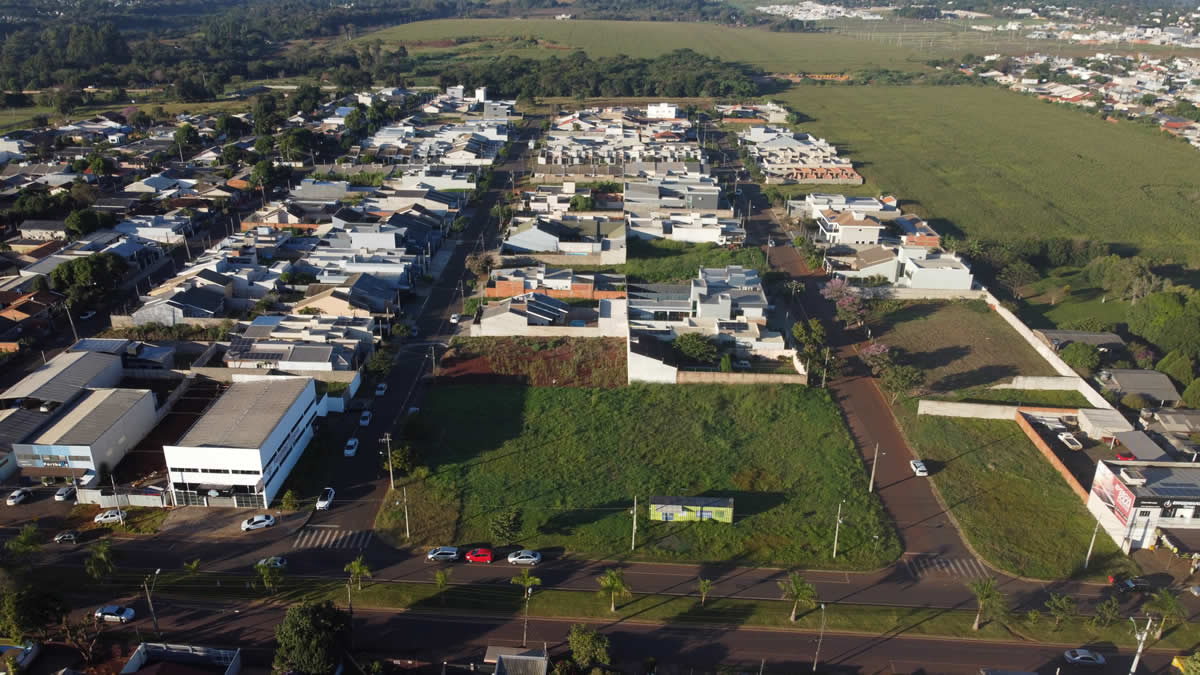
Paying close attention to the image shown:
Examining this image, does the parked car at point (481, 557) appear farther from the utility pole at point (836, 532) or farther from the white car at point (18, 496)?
the white car at point (18, 496)

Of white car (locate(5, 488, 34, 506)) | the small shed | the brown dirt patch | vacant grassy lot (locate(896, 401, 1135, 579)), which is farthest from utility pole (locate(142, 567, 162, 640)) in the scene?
vacant grassy lot (locate(896, 401, 1135, 579))

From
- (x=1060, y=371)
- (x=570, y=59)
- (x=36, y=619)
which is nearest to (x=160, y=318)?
(x=36, y=619)

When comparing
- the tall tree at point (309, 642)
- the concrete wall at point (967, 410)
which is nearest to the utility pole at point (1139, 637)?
the concrete wall at point (967, 410)

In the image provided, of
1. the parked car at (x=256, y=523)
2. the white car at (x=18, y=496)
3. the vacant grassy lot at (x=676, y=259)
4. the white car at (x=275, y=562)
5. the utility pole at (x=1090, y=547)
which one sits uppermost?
the vacant grassy lot at (x=676, y=259)

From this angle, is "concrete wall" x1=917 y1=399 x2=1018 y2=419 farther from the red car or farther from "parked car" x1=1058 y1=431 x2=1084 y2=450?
the red car

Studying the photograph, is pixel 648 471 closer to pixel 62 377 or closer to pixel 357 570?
pixel 357 570

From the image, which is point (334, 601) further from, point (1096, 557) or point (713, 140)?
point (713, 140)

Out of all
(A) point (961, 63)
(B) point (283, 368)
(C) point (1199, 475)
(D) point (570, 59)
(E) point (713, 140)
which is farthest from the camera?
(A) point (961, 63)
